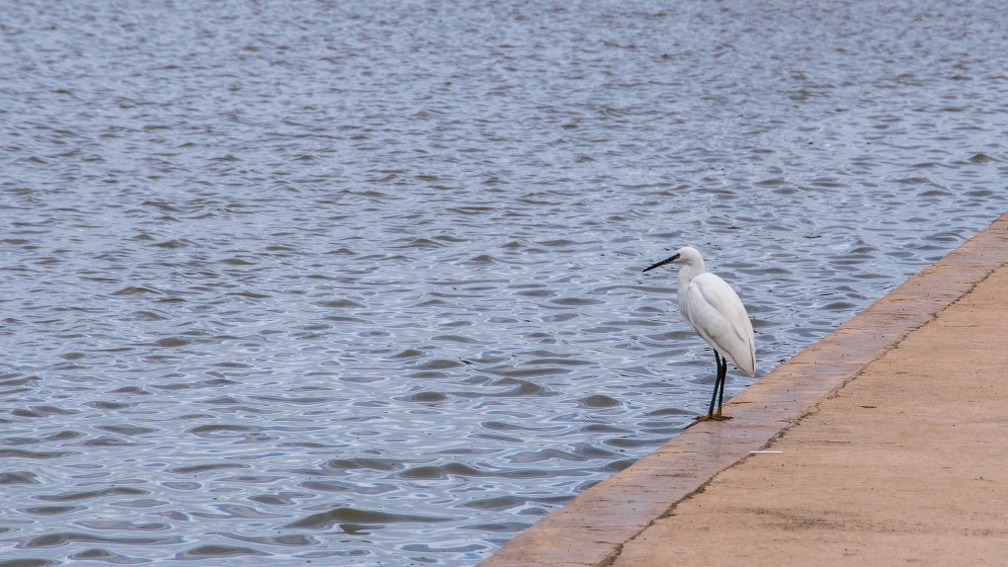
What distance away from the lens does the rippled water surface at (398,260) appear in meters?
6.84

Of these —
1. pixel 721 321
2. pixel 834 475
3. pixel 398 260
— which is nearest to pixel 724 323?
pixel 721 321

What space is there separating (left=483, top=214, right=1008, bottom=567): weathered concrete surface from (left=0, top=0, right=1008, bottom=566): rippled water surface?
2.45 ft

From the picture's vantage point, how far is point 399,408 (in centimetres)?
812

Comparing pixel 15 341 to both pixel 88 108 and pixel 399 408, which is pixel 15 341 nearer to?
pixel 399 408

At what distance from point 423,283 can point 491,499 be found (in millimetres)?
4604

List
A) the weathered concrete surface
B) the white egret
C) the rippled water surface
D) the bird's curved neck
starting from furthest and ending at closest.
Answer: the bird's curved neck → the white egret → the rippled water surface → the weathered concrete surface

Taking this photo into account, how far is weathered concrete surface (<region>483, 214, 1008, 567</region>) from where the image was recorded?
505cm

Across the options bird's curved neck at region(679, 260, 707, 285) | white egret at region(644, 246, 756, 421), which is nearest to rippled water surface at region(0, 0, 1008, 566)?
white egret at region(644, 246, 756, 421)

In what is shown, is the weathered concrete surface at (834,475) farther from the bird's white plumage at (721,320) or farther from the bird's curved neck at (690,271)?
the bird's curved neck at (690,271)

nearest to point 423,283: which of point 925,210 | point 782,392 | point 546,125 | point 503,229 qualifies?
point 503,229

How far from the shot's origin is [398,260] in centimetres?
1192

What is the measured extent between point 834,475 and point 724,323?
4.78 ft

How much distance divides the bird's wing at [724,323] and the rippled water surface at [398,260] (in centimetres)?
72

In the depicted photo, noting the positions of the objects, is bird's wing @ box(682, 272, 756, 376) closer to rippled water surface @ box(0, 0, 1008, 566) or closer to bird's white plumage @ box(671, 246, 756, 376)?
bird's white plumage @ box(671, 246, 756, 376)
